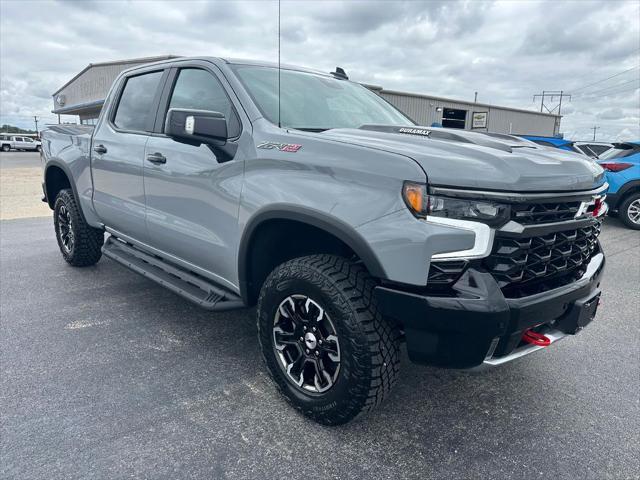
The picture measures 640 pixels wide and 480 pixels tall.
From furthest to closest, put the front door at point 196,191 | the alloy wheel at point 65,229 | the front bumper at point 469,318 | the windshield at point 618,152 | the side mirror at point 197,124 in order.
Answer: the windshield at point 618,152
the alloy wheel at point 65,229
the front door at point 196,191
the side mirror at point 197,124
the front bumper at point 469,318

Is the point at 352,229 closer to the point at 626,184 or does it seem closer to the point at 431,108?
the point at 626,184

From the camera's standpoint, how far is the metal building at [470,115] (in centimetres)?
2864

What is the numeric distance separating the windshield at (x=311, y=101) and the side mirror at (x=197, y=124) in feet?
0.95

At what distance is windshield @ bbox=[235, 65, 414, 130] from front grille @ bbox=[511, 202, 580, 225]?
4.28 ft

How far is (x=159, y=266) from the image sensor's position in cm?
359

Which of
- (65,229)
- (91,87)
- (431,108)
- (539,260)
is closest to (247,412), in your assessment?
(539,260)

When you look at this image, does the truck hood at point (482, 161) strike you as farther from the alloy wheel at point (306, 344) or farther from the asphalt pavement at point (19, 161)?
the asphalt pavement at point (19, 161)

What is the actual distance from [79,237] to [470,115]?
33.1 m

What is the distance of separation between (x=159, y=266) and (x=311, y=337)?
1.71 m

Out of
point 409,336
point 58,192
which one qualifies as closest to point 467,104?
point 58,192

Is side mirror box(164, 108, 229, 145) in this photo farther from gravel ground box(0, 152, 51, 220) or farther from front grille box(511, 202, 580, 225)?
gravel ground box(0, 152, 51, 220)

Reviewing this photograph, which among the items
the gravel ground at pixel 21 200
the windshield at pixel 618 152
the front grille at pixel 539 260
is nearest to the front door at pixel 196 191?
the front grille at pixel 539 260

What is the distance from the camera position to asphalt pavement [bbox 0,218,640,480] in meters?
2.13

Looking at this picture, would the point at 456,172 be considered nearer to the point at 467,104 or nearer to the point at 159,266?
the point at 159,266
